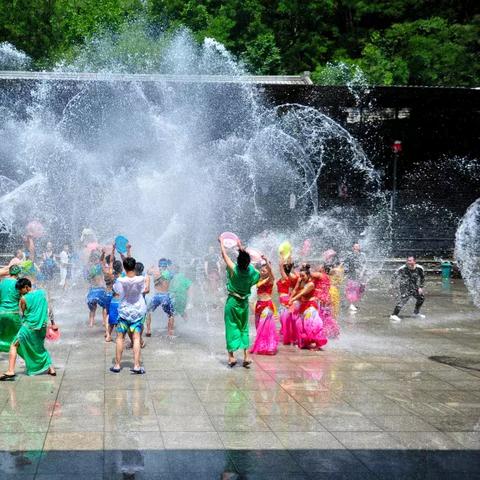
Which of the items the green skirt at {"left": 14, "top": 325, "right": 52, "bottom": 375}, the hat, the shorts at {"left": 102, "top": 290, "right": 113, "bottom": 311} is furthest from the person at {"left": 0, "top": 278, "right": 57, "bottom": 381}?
the shorts at {"left": 102, "top": 290, "right": 113, "bottom": 311}

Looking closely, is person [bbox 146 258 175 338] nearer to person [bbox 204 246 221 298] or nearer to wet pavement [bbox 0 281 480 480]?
wet pavement [bbox 0 281 480 480]

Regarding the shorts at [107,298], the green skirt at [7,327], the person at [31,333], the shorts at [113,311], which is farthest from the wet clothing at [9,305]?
the shorts at [107,298]

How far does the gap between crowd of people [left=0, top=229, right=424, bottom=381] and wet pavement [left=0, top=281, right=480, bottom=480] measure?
0.30m

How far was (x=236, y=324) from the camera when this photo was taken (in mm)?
11438

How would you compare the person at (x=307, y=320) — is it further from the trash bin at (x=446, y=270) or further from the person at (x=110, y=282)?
the trash bin at (x=446, y=270)

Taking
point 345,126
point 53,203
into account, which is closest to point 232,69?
point 345,126

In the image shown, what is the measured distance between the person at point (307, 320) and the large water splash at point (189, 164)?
1380 centimetres

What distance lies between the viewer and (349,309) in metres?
18.5

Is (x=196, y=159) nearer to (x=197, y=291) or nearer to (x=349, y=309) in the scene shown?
(x=197, y=291)

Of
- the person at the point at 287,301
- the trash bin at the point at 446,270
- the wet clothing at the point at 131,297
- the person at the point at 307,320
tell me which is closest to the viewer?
the wet clothing at the point at 131,297

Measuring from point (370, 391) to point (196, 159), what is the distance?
821 inches

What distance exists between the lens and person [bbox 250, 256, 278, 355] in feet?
40.5

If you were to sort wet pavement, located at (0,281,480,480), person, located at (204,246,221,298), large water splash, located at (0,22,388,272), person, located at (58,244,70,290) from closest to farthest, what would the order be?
wet pavement, located at (0,281,480,480), person, located at (204,246,221,298), person, located at (58,244,70,290), large water splash, located at (0,22,388,272)

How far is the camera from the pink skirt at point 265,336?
12352mm
